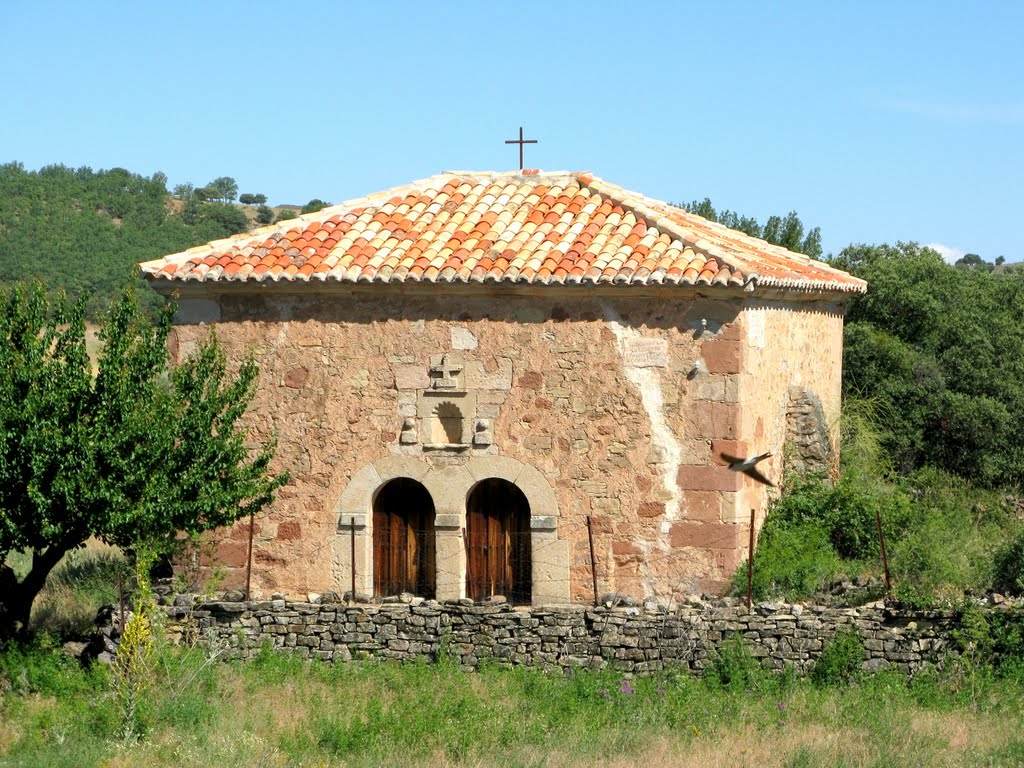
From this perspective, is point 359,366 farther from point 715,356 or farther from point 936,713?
point 936,713

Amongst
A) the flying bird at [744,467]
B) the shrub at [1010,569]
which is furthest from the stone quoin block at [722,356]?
the shrub at [1010,569]

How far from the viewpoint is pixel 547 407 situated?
1480 cm

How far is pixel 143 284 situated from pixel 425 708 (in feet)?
105

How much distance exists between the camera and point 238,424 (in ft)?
51.0

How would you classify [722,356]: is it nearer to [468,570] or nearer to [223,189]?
[468,570]

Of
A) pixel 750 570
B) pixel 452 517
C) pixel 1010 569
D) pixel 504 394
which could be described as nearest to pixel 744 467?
pixel 750 570

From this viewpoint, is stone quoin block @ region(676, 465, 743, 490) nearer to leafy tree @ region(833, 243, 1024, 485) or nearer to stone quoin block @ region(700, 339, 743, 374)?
stone quoin block @ region(700, 339, 743, 374)

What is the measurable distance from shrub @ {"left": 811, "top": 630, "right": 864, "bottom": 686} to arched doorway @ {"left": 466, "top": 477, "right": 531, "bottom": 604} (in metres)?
3.49

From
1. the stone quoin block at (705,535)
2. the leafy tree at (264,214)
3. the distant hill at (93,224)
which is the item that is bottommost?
the stone quoin block at (705,535)

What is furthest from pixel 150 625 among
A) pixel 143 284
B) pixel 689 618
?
Result: pixel 143 284

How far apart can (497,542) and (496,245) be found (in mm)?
3247

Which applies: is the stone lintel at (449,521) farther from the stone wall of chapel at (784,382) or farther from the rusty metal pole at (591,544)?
the stone wall of chapel at (784,382)

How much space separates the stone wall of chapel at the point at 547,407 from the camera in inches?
569

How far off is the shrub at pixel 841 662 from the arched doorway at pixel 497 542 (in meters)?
3.49
